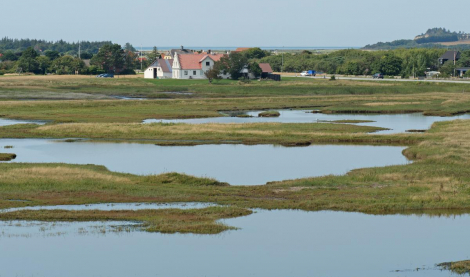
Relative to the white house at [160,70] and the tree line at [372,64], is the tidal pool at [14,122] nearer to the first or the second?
the white house at [160,70]

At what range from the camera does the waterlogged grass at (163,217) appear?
89.2 ft

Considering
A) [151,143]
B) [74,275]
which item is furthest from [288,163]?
[74,275]

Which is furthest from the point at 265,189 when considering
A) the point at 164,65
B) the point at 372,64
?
the point at 372,64

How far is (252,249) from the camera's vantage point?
25062mm

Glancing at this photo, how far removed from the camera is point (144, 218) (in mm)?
28578

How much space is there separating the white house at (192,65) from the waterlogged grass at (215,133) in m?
72.4

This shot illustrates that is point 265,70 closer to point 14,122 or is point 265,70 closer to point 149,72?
point 149,72

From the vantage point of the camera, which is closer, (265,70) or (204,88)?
(204,88)

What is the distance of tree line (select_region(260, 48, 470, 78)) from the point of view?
148875 millimetres

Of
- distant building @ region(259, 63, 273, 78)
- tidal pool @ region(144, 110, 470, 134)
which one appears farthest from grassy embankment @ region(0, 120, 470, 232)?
distant building @ region(259, 63, 273, 78)

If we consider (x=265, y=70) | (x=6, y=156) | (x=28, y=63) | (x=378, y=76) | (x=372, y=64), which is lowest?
(x=6, y=156)

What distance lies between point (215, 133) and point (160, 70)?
84892 millimetres

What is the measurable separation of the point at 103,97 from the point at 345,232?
75125 millimetres

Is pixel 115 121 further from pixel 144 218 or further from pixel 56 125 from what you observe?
pixel 144 218
